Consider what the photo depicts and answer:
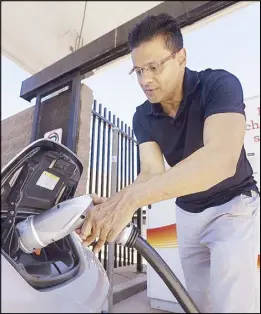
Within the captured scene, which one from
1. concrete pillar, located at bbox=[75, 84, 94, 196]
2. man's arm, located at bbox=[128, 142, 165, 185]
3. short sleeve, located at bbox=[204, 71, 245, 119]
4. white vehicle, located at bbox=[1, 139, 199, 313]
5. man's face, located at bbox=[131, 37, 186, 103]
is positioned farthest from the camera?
concrete pillar, located at bbox=[75, 84, 94, 196]

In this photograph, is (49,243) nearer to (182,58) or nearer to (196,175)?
(196,175)

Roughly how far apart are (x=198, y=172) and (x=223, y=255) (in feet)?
0.35

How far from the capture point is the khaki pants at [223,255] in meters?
0.27

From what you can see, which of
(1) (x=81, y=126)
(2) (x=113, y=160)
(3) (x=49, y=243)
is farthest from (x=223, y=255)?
(1) (x=81, y=126)

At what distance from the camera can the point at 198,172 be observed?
271 mm

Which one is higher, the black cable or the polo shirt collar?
the polo shirt collar

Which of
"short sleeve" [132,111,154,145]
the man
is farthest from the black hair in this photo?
"short sleeve" [132,111,154,145]

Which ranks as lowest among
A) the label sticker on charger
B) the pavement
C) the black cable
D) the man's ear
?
the pavement

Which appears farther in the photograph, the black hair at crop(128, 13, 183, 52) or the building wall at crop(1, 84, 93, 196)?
the building wall at crop(1, 84, 93, 196)

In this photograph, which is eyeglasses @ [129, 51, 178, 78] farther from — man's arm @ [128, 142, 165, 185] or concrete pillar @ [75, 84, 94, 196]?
concrete pillar @ [75, 84, 94, 196]

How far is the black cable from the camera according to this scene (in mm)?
301

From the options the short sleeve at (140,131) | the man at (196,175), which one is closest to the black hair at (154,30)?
the man at (196,175)

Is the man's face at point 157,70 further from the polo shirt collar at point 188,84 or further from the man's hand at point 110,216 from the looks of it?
the man's hand at point 110,216

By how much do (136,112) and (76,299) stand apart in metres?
0.49
